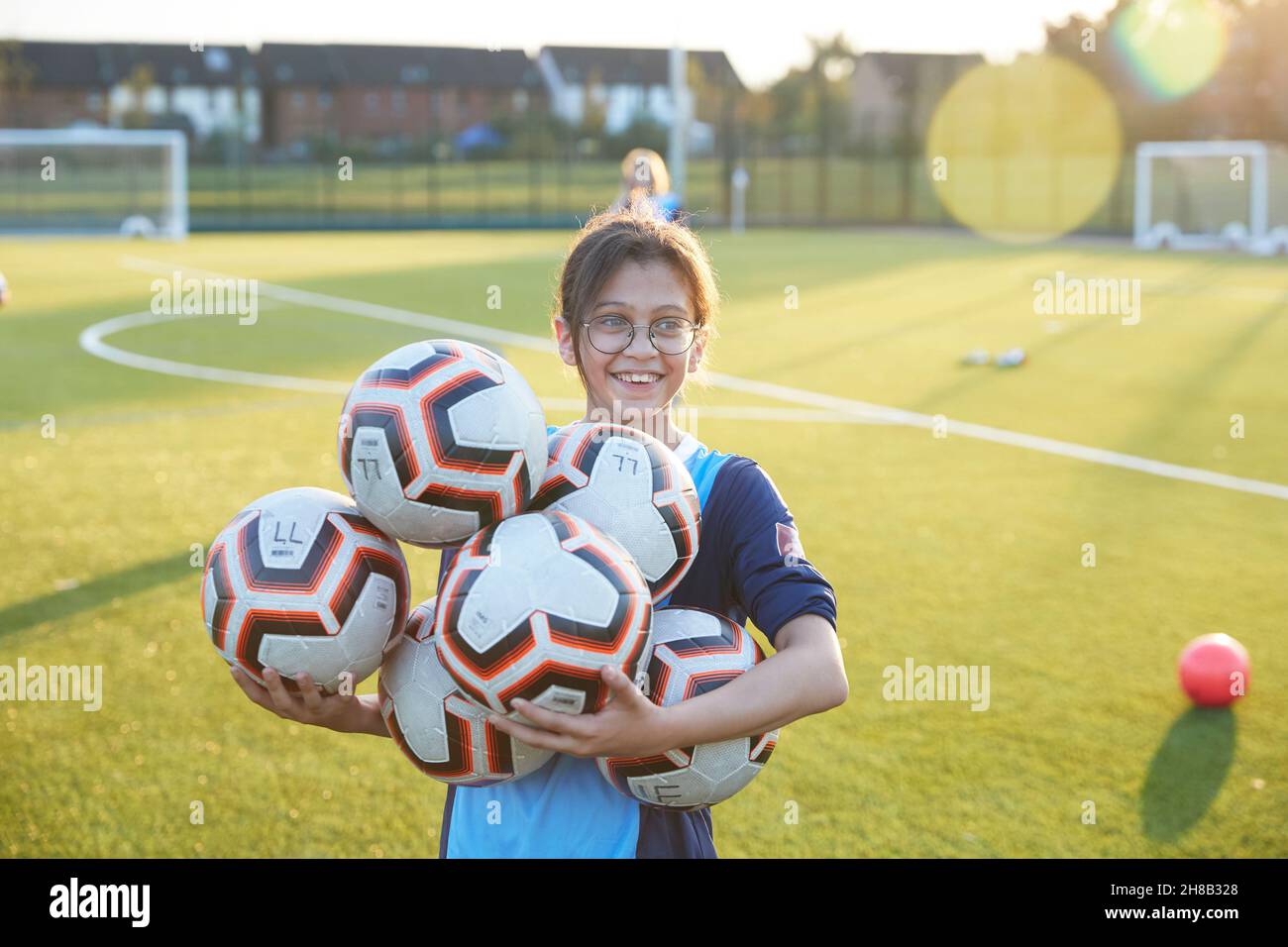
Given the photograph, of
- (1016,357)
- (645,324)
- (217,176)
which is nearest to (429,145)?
(217,176)

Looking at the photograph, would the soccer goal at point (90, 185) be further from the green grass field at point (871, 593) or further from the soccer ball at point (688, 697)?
the soccer ball at point (688, 697)

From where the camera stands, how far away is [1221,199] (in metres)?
37.2

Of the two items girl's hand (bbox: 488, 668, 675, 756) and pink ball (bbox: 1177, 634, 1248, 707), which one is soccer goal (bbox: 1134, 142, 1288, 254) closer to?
pink ball (bbox: 1177, 634, 1248, 707)

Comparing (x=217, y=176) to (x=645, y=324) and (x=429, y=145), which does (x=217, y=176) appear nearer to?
(x=429, y=145)

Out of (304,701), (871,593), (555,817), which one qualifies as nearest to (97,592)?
(871,593)

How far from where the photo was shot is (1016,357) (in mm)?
14414

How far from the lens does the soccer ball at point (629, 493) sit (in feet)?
7.70

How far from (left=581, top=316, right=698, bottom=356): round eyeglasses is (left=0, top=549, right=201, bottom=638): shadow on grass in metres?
4.47

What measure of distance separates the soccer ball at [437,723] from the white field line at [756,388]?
7.62m

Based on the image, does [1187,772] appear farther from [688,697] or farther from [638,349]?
[638,349]

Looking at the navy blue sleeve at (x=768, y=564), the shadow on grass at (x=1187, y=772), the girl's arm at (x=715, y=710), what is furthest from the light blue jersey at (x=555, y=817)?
the shadow on grass at (x=1187, y=772)

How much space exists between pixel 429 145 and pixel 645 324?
54786 millimetres

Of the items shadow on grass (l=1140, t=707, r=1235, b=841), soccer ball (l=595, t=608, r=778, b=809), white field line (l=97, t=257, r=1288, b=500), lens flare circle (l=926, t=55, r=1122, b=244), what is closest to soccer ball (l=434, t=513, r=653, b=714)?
soccer ball (l=595, t=608, r=778, b=809)

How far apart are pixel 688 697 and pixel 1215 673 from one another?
3511 millimetres
